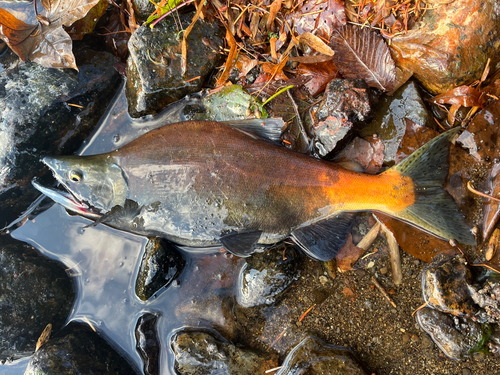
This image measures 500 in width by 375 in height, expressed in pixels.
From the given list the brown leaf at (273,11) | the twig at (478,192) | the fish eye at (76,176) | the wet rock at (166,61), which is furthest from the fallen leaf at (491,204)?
the fish eye at (76,176)

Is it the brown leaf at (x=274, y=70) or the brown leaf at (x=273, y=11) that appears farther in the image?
the brown leaf at (x=274, y=70)

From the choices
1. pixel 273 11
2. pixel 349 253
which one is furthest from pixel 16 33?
pixel 349 253

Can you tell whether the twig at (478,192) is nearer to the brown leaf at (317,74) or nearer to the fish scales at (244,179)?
the fish scales at (244,179)

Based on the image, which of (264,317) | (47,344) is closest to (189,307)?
(264,317)

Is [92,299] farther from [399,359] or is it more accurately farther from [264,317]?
[399,359]

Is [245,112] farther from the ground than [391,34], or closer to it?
closer to it

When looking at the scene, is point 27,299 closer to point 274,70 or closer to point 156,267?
point 156,267
